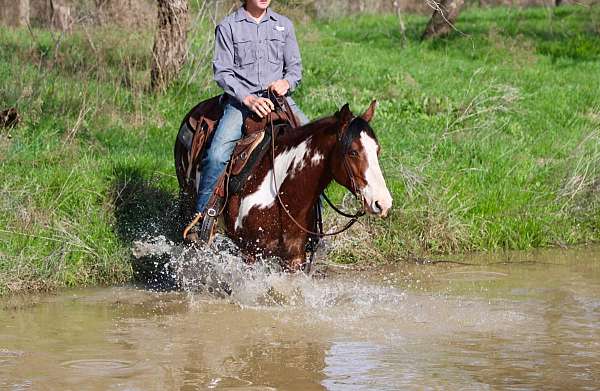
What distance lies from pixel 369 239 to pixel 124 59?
5.66 metres

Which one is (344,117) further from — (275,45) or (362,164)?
(275,45)

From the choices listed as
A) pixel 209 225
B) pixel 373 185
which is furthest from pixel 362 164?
pixel 209 225

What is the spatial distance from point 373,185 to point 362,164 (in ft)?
0.55

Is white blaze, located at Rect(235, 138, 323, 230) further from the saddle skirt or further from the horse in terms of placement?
the saddle skirt

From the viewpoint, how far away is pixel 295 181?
7.98 metres

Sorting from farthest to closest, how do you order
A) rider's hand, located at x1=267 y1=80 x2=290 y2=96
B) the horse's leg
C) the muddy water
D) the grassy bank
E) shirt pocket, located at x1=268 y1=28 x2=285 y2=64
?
the grassy bank, shirt pocket, located at x1=268 y1=28 x2=285 y2=64, rider's hand, located at x1=267 y1=80 x2=290 y2=96, the horse's leg, the muddy water

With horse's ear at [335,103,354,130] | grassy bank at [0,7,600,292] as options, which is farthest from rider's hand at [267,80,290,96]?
grassy bank at [0,7,600,292]

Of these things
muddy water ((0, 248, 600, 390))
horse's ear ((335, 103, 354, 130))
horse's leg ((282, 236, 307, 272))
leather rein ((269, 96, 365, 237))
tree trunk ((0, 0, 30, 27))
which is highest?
tree trunk ((0, 0, 30, 27))

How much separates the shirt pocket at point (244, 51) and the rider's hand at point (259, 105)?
393 mm

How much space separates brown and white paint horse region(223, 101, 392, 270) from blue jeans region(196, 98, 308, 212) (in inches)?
8.9

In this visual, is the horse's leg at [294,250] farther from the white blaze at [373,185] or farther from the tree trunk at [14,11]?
the tree trunk at [14,11]

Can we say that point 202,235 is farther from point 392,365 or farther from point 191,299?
point 392,365

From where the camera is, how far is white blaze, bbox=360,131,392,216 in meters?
7.34

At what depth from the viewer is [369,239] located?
34.0ft
